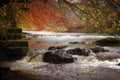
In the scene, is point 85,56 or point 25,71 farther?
point 85,56

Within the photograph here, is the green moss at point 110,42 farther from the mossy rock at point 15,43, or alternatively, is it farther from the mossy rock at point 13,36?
the mossy rock at point 15,43

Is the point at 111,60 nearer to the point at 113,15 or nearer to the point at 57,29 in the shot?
the point at 113,15

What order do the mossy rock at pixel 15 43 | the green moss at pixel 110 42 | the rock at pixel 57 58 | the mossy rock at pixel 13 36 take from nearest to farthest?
the rock at pixel 57 58
the mossy rock at pixel 15 43
the mossy rock at pixel 13 36
the green moss at pixel 110 42

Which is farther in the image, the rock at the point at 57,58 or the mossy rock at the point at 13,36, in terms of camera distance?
the mossy rock at the point at 13,36

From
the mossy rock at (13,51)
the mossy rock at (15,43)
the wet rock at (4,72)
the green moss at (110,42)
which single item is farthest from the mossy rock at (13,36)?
the green moss at (110,42)

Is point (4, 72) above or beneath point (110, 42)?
above

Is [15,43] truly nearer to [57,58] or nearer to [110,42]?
[57,58]

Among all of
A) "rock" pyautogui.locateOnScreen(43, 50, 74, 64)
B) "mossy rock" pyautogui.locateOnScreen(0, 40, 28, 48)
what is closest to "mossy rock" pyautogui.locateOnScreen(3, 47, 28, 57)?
"mossy rock" pyautogui.locateOnScreen(0, 40, 28, 48)

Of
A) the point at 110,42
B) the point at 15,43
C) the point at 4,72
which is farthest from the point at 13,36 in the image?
the point at 110,42

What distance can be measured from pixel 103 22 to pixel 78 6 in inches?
39.0

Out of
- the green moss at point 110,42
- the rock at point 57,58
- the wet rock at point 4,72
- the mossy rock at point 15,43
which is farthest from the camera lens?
the green moss at point 110,42

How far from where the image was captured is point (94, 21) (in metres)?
7.18

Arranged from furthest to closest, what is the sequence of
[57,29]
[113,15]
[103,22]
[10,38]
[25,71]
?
[57,29], [10,38], [25,71], [103,22], [113,15]

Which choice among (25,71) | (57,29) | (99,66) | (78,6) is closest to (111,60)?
(99,66)
